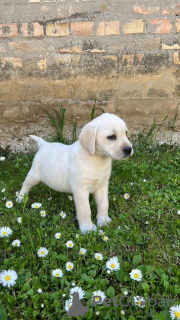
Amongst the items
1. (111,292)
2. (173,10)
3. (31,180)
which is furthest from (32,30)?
(111,292)

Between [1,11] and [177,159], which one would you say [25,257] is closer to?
[177,159]

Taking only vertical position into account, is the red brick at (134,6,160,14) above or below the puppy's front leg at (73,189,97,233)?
above

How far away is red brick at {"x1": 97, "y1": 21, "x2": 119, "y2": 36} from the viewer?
131 inches

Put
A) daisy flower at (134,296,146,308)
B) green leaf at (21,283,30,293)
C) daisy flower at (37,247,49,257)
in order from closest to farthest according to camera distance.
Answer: daisy flower at (134,296,146,308), green leaf at (21,283,30,293), daisy flower at (37,247,49,257)

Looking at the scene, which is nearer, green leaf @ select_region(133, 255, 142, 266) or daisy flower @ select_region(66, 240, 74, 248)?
green leaf @ select_region(133, 255, 142, 266)

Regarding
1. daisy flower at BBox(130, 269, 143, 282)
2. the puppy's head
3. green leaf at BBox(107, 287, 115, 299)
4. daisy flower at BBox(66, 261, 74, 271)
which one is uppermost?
the puppy's head

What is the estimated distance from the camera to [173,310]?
1442 millimetres

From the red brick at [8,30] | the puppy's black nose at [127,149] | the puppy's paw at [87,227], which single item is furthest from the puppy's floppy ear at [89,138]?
the red brick at [8,30]

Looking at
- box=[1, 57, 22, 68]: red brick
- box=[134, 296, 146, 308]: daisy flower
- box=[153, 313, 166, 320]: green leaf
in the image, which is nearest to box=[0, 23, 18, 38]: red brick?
box=[1, 57, 22, 68]: red brick

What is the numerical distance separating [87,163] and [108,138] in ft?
0.81

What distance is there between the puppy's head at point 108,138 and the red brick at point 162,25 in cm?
169

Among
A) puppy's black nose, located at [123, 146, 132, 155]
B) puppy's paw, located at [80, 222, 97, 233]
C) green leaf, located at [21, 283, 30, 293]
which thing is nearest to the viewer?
green leaf, located at [21, 283, 30, 293]

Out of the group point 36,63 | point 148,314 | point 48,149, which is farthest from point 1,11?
point 148,314

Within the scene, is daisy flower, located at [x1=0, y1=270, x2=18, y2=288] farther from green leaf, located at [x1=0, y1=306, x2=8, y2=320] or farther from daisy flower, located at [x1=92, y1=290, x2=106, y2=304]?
daisy flower, located at [x1=92, y1=290, x2=106, y2=304]
